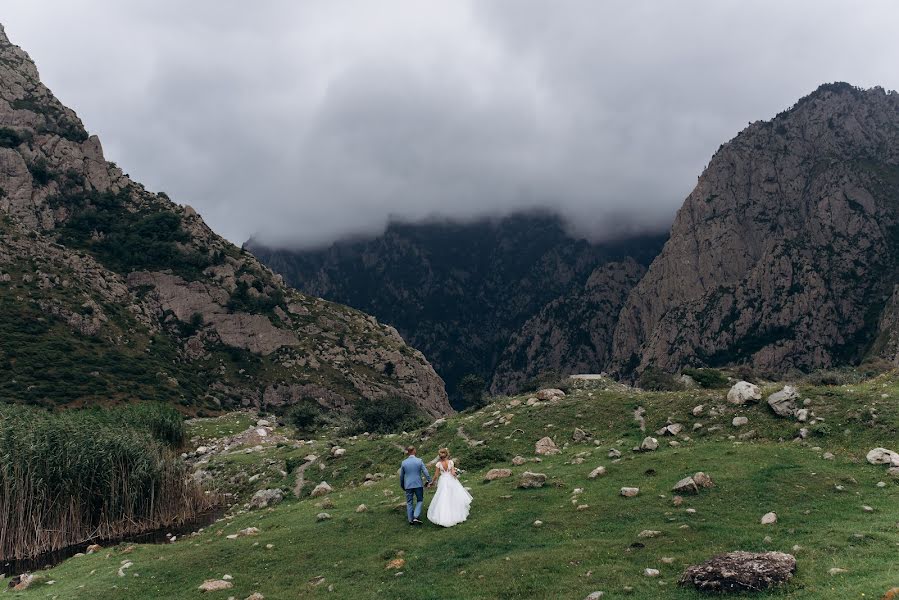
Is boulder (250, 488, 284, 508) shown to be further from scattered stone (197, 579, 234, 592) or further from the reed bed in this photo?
scattered stone (197, 579, 234, 592)

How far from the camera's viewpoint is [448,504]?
2062 cm

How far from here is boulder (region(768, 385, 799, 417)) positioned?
27.6 meters

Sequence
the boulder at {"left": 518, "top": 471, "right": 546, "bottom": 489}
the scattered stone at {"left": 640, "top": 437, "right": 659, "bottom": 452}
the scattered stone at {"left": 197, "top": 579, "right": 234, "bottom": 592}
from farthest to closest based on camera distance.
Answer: the scattered stone at {"left": 640, "top": 437, "right": 659, "bottom": 452} → the boulder at {"left": 518, "top": 471, "right": 546, "bottom": 489} → the scattered stone at {"left": 197, "top": 579, "right": 234, "bottom": 592}

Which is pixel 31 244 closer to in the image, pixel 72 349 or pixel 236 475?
pixel 72 349

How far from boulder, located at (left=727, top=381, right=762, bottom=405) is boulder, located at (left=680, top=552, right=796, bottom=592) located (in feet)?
60.2

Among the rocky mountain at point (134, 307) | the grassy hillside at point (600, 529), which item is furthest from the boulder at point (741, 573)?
the rocky mountain at point (134, 307)

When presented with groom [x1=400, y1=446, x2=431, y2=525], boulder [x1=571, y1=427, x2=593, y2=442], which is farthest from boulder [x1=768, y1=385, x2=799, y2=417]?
groom [x1=400, y1=446, x2=431, y2=525]

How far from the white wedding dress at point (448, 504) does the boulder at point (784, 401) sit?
676 inches

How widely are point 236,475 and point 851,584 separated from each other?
39.4 metres

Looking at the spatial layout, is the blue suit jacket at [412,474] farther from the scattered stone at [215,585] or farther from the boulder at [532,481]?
the scattered stone at [215,585]

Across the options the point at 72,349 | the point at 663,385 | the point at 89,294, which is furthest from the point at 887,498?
the point at 89,294

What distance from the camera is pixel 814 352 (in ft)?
589

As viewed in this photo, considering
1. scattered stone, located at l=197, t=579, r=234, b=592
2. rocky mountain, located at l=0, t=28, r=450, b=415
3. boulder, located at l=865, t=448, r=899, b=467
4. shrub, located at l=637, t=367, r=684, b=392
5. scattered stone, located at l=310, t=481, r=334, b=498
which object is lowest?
scattered stone, located at l=310, t=481, r=334, b=498

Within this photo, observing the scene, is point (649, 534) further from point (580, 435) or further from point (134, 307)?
point (134, 307)
